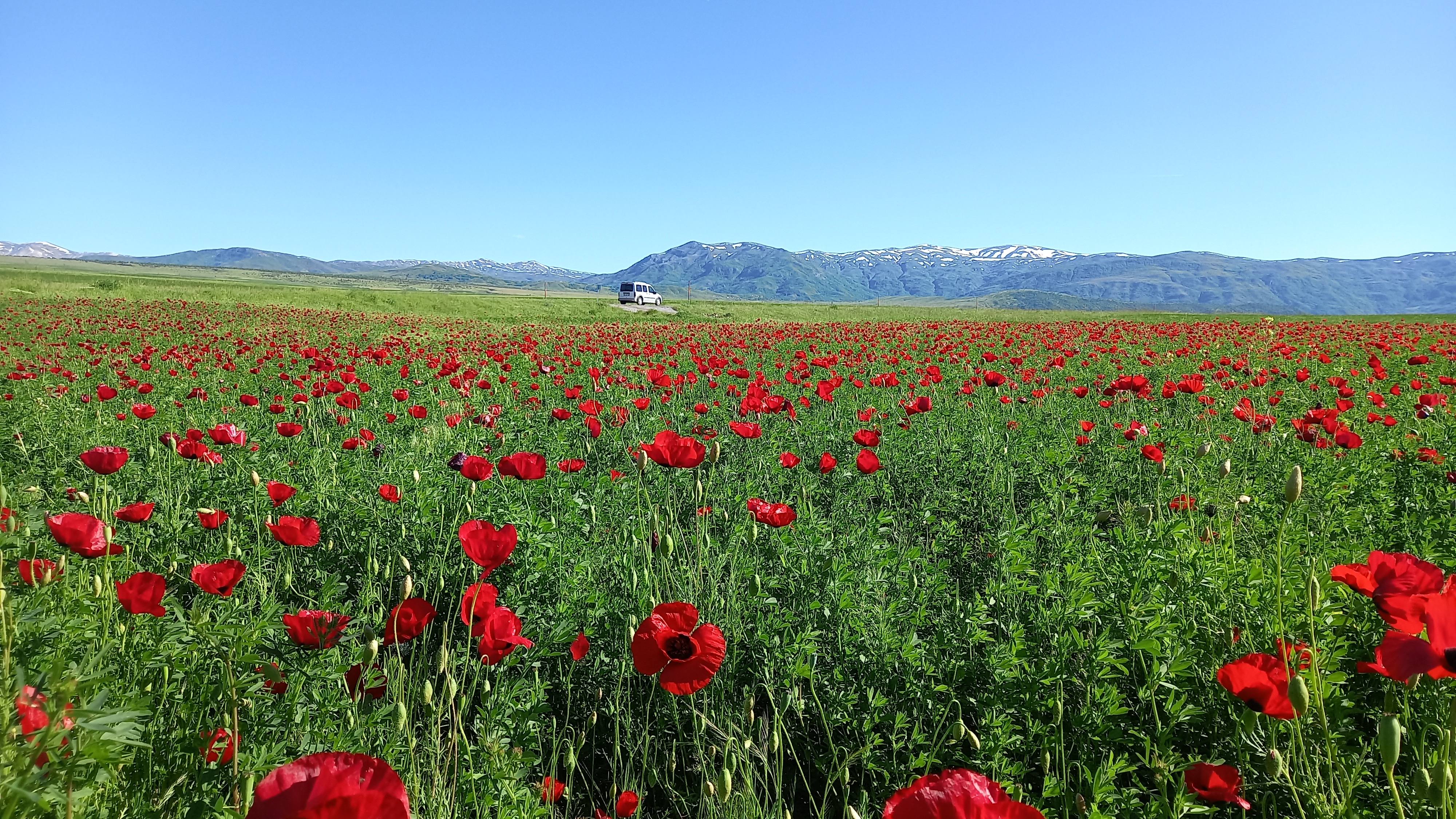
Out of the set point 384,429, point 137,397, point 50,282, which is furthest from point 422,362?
point 50,282

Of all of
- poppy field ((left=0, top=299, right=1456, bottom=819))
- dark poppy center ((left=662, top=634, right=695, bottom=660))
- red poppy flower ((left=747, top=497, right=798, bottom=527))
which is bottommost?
poppy field ((left=0, top=299, right=1456, bottom=819))

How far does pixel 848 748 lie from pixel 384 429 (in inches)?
196

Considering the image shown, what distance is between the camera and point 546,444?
498 centimetres

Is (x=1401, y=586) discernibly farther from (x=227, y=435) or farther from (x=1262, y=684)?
(x=227, y=435)

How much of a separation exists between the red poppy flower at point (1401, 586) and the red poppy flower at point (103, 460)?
3593 mm

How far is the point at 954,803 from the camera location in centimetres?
84

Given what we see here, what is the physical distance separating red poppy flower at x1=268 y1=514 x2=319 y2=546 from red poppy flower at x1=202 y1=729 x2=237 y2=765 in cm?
65

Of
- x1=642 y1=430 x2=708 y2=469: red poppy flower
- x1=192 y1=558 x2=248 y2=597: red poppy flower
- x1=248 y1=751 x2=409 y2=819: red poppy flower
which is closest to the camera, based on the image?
x1=248 y1=751 x2=409 y2=819: red poppy flower

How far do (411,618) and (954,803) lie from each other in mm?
1442

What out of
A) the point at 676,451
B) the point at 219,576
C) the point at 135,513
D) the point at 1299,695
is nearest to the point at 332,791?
the point at 219,576

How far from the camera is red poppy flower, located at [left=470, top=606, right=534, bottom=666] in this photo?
66.0 inches

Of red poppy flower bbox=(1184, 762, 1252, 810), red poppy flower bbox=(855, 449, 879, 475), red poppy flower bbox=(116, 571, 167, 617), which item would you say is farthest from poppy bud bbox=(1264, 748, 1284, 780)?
red poppy flower bbox=(116, 571, 167, 617)

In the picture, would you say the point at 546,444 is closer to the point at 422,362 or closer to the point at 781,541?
the point at 781,541

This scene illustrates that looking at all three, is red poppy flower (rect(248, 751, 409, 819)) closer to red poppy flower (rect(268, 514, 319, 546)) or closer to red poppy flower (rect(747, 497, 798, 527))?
red poppy flower (rect(268, 514, 319, 546))
